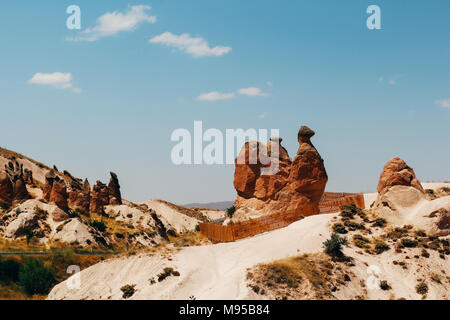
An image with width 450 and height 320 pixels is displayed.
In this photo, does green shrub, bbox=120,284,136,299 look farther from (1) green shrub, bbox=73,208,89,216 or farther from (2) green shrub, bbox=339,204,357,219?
(1) green shrub, bbox=73,208,89,216

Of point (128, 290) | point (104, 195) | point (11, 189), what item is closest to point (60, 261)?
point (128, 290)

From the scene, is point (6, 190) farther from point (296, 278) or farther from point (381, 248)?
point (381, 248)

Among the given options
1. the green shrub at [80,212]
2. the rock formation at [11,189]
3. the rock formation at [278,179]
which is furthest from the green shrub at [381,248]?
the rock formation at [11,189]

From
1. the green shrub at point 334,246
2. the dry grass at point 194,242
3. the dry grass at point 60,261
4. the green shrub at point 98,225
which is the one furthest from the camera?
the green shrub at point 98,225

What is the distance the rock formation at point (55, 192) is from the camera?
70.9 m

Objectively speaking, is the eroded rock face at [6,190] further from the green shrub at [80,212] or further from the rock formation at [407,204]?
the rock formation at [407,204]

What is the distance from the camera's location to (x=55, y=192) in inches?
2800

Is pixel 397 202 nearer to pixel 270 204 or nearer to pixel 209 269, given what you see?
pixel 270 204

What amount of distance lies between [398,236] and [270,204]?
14.7 metres

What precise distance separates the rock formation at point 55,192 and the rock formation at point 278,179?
104 ft

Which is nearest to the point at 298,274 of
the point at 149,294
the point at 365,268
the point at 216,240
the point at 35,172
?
the point at 365,268

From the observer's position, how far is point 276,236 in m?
44.5

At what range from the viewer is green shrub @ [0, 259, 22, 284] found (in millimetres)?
43669

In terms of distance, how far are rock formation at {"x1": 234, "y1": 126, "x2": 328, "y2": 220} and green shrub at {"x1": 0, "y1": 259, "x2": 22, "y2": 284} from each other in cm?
2371
